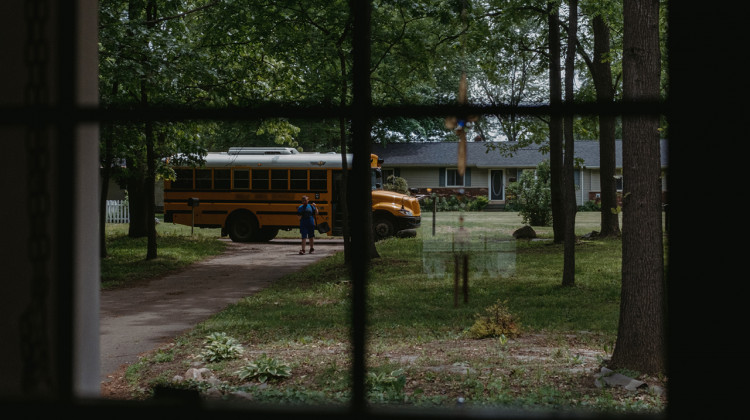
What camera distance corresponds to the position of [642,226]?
5.66 meters

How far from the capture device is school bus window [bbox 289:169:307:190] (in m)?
19.3

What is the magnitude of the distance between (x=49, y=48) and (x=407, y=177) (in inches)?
1337

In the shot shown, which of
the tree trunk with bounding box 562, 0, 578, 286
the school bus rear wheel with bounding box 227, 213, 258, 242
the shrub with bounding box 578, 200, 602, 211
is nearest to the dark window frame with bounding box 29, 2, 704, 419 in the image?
the tree trunk with bounding box 562, 0, 578, 286

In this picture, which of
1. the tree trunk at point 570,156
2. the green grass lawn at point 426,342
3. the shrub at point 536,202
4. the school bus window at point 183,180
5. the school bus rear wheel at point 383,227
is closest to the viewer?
the green grass lawn at point 426,342

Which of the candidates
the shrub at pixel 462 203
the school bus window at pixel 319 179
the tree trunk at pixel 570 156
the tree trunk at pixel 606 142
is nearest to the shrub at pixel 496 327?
the tree trunk at pixel 570 156

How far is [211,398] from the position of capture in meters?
5.19

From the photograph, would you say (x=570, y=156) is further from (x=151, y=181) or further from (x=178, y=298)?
(x=151, y=181)

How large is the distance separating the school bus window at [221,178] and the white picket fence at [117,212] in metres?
9.73

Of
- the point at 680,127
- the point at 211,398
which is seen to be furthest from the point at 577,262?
the point at 680,127

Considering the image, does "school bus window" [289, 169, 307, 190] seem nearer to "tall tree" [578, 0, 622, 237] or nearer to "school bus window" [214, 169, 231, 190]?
"school bus window" [214, 169, 231, 190]

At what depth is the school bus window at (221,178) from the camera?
→ 1956cm

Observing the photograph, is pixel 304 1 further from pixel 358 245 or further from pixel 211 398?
pixel 358 245

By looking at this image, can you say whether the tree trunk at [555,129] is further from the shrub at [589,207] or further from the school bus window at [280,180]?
the shrub at [589,207]

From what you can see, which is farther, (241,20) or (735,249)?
(241,20)
